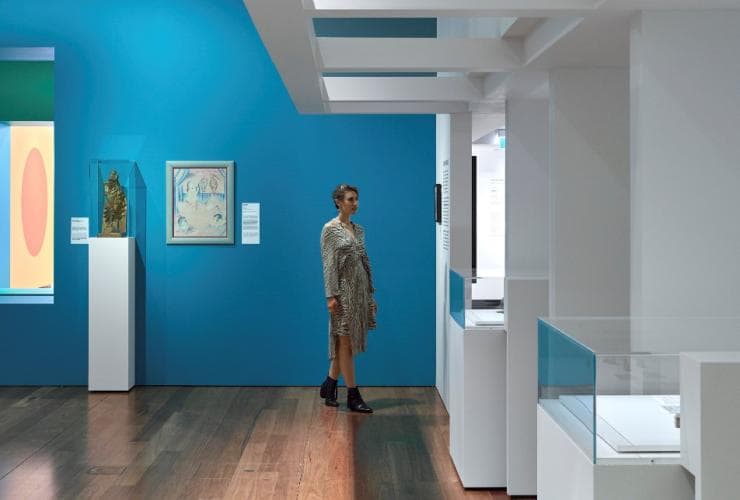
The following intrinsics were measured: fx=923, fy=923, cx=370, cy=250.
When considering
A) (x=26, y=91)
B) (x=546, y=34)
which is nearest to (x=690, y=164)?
(x=546, y=34)

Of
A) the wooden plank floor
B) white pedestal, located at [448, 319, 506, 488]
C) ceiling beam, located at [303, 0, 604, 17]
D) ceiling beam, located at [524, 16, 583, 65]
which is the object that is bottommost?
the wooden plank floor

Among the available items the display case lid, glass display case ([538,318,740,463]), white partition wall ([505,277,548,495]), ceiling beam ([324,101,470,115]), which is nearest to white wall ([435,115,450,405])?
ceiling beam ([324,101,470,115])

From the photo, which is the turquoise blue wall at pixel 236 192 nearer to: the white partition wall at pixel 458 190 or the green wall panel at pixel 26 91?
the green wall panel at pixel 26 91

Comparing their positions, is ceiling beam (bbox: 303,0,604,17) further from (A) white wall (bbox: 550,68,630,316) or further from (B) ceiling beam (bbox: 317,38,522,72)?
(A) white wall (bbox: 550,68,630,316)

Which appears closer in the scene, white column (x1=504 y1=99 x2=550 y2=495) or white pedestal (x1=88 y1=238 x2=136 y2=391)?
white column (x1=504 y1=99 x2=550 y2=495)

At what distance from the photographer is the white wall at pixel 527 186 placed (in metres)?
5.91

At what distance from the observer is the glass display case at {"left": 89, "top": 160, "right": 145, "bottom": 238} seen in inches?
331

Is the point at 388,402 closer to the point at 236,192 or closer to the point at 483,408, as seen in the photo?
the point at 236,192

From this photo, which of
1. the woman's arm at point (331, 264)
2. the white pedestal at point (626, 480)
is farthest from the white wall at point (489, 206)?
the white pedestal at point (626, 480)

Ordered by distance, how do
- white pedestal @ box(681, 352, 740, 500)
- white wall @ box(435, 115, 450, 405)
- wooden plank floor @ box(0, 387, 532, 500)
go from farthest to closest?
white wall @ box(435, 115, 450, 405)
wooden plank floor @ box(0, 387, 532, 500)
white pedestal @ box(681, 352, 740, 500)

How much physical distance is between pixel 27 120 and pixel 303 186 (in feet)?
9.88

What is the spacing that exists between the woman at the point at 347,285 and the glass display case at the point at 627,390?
4.77 metres

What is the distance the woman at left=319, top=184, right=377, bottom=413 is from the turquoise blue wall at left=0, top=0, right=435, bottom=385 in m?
1.11

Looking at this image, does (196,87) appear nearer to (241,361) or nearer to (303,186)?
(303,186)
